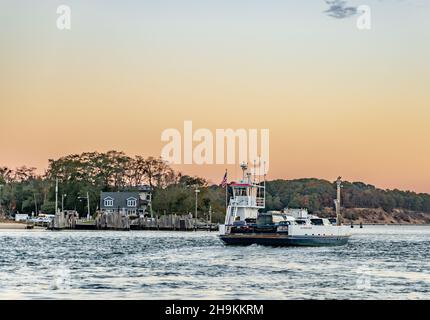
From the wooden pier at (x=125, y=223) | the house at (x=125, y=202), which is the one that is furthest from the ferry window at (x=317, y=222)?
the house at (x=125, y=202)

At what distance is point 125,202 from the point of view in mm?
152000

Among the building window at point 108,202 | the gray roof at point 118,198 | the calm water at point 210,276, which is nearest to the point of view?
the calm water at point 210,276

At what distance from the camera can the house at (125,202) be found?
496 ft

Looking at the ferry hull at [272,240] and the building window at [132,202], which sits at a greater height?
the building window at [132,202]

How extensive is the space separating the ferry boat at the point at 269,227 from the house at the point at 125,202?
7651cm

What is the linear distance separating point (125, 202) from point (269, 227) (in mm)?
85508

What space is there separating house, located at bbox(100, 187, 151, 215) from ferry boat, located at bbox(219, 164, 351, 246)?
7651cm

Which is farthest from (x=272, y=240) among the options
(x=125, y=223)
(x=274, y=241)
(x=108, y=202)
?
(x=108, y=202)

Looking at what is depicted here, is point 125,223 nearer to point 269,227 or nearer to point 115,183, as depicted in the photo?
point 115,183

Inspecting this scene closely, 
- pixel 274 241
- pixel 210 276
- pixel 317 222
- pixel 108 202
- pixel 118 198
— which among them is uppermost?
pixel 118 198

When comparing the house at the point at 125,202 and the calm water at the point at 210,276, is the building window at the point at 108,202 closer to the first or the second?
the house at the point at 125,202

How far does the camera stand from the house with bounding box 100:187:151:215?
15112 cm
